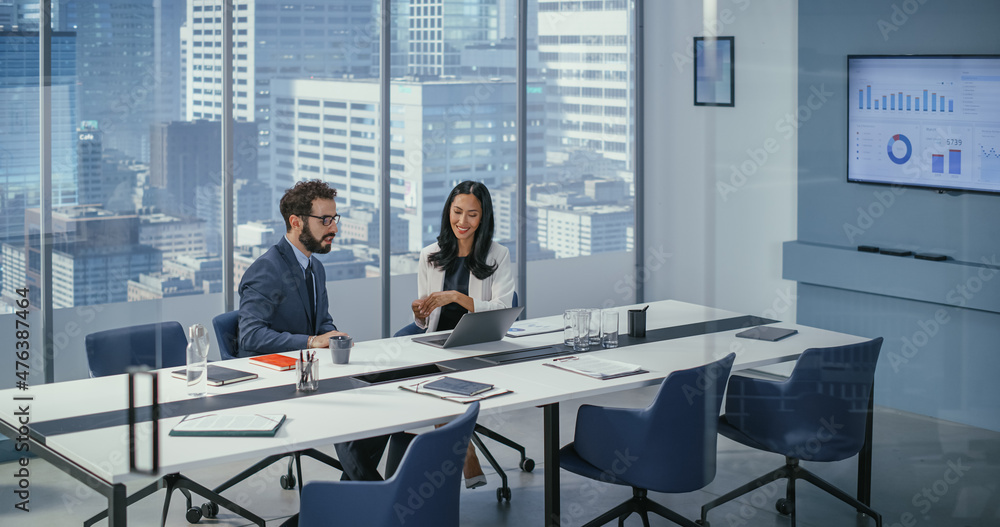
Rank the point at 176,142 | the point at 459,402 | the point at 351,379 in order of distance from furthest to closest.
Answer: the point at 176,142 → the point at 351,379 → the point at 459,402

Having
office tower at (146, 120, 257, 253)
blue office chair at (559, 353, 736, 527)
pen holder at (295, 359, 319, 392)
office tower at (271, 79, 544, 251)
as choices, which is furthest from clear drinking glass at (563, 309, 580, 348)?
office tower at (146, 120, 257, 253)

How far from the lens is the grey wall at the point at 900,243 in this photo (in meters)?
3.79

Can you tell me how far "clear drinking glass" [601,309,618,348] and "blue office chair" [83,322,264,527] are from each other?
1.46m

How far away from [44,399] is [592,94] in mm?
4048

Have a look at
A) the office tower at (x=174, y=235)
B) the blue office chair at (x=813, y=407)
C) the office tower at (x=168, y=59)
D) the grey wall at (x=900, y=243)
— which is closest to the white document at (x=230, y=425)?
the blue office chair at (x=813, y=407)

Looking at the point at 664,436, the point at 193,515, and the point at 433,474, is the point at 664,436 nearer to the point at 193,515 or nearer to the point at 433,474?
the point at 433,474

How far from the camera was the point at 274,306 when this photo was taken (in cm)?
401

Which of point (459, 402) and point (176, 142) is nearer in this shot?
point (459, 402)

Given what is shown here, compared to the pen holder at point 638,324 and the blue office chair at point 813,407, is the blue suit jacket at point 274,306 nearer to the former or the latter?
the pen holder at point 638,324

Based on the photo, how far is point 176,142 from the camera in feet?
16.4

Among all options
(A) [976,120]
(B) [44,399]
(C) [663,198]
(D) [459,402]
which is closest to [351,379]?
(D) [459,402]

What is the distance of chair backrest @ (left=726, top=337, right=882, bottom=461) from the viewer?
368 centimetres

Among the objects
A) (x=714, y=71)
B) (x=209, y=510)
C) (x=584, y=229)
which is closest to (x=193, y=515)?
(x=209, y=510)

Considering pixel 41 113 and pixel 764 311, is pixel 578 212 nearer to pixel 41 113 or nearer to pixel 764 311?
pixel 764 311
